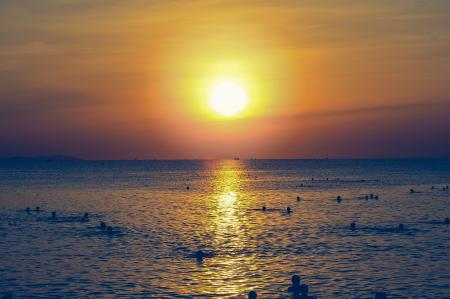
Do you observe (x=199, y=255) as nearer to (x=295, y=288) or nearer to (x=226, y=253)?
(x=226, y=253)

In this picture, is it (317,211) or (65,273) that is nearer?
(65,273)

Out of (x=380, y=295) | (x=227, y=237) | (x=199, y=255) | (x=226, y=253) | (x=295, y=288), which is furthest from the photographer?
(x=227, y=237)

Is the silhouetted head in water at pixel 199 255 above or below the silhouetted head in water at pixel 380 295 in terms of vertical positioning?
above

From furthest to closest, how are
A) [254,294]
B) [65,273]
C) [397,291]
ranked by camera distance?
[65,273], [397,291], [254,294]

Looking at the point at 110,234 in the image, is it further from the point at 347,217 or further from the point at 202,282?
the point at 347,217

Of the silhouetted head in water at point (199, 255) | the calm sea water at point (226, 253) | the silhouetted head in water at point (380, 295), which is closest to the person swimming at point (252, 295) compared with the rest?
the calm sea water at point (226, 253)

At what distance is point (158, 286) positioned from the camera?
1324 inches

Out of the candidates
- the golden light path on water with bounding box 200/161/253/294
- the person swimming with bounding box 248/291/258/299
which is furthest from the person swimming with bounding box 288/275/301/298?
the golden light path on water with bounding box 200/161/253/294

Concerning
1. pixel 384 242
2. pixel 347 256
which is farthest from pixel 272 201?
pixel 347 256

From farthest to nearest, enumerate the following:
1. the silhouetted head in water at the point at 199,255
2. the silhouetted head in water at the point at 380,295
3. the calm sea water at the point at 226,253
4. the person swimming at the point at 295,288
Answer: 1. the silhouetted head in water at the point at 199,255
2. the calm sea water at the point at 226,253
3. the person swimming at the point at 295,288
4. the silhouetted head in water at the point at 380,295

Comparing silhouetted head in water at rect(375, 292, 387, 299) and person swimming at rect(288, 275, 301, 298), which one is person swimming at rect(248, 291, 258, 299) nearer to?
person swimming at rect(288, 275, 301, 298)

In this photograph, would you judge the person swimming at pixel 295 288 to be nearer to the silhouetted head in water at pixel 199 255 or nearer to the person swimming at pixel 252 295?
the person swimming at pixel 252 295

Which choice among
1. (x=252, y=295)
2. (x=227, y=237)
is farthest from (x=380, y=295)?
(x=227, y=237)

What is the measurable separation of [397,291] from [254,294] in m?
8.76
